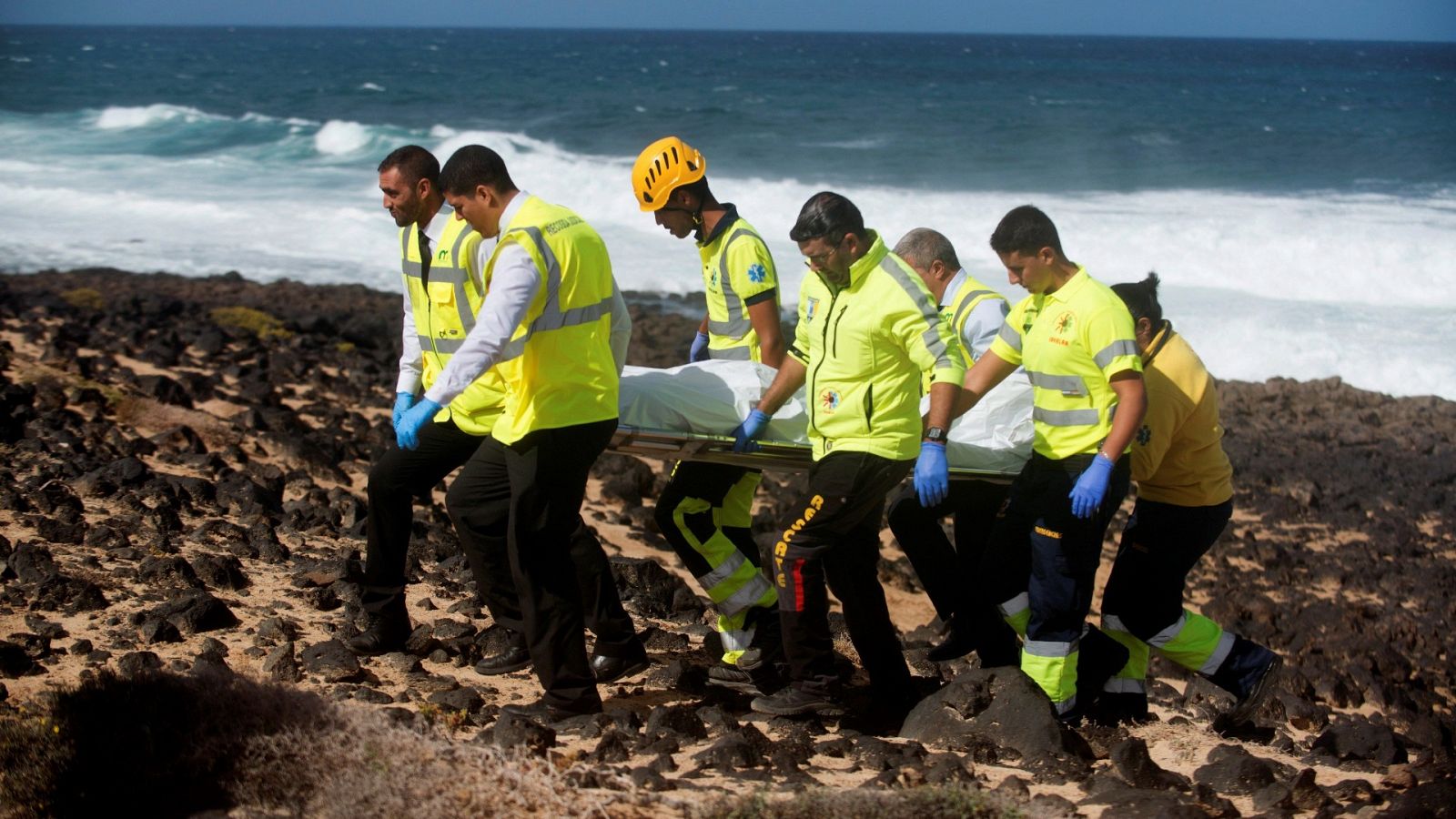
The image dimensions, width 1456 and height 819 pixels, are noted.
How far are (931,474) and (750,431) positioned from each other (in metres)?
0.81

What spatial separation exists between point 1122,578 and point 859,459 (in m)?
1.35

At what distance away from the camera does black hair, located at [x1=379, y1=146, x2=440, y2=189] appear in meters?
4.86

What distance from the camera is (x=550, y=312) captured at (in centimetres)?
438

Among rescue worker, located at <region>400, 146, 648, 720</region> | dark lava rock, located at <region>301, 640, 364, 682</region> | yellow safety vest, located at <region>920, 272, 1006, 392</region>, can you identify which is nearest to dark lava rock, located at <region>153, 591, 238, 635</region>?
dark lava rock, located at <region>301, 640, 364, 682</region>

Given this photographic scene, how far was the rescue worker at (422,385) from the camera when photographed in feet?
15.6

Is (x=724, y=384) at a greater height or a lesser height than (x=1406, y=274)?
lesser

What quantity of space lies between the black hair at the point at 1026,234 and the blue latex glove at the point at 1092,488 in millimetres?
742

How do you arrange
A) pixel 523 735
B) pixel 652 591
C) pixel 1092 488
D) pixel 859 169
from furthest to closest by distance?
pixel 859 169
pixel 652 591
pixel 1092 488
pixel 523 735

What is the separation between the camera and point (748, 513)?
5684 mm

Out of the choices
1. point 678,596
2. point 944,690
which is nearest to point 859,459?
point 944,690

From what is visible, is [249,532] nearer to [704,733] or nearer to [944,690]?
[704,733]

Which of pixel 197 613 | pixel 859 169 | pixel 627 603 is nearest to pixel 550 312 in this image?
pixel 197 613

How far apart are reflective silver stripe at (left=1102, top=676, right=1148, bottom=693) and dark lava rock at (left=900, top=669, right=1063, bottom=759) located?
67 cm

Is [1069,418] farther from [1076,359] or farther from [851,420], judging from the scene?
[851,420]
